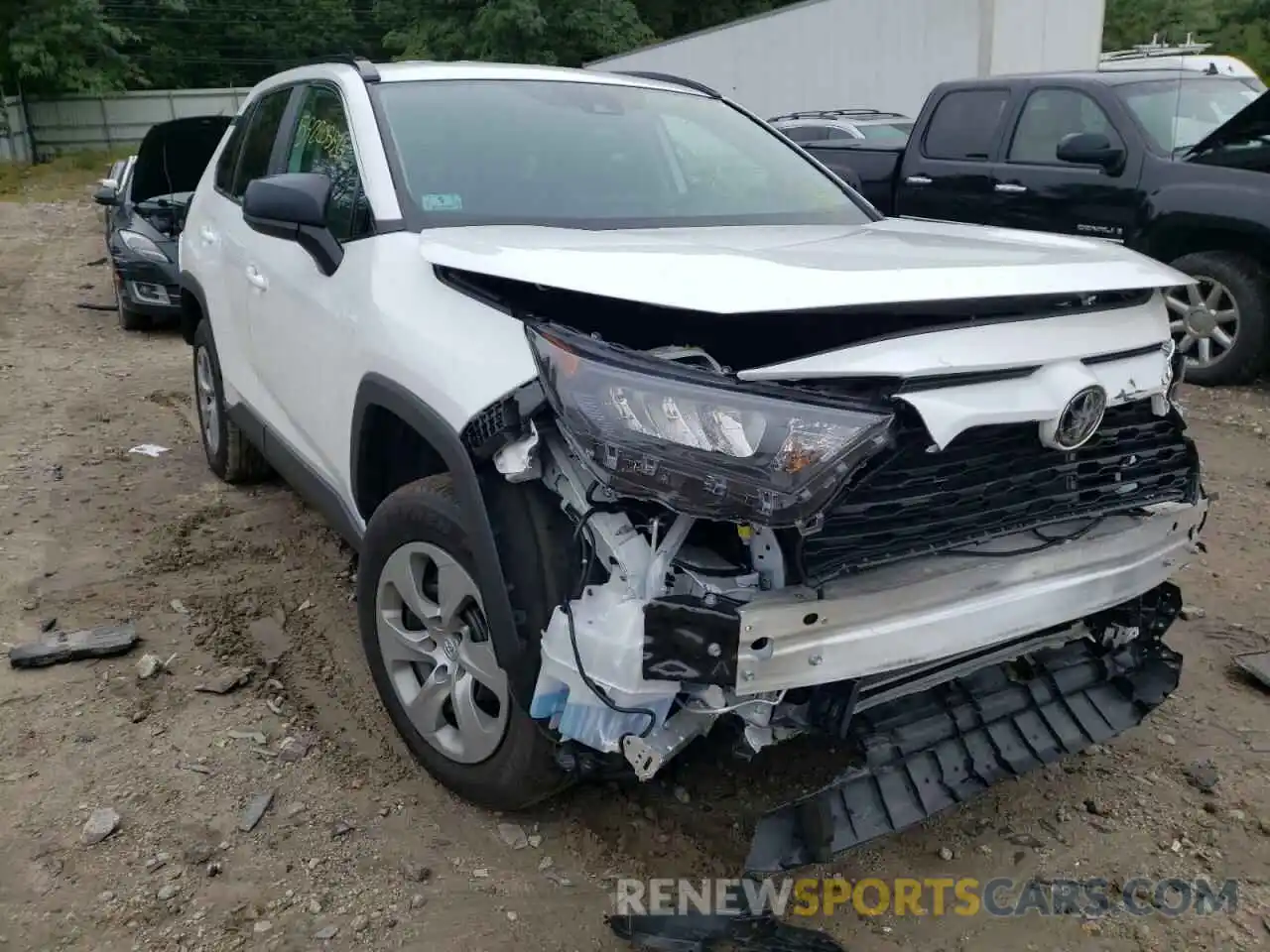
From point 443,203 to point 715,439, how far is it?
1.42 m

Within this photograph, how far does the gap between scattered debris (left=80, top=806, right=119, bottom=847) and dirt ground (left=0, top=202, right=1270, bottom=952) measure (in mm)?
24

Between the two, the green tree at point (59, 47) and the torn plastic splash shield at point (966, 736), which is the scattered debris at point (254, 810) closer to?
the torn plastic splash shield at point (966, 736)

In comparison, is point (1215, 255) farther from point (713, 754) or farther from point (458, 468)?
point (458, 468)

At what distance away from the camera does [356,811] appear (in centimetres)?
279

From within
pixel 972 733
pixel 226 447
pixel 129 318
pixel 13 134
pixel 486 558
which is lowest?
pixel 129 318

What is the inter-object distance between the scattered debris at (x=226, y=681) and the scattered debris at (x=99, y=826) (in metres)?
0.60

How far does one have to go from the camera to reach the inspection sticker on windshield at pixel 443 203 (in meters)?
2.94

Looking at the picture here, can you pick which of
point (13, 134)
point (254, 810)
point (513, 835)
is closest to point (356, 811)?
point (254, 810)

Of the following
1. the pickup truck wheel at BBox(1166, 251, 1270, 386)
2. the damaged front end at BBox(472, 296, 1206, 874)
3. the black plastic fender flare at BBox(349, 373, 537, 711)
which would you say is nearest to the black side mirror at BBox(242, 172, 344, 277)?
the black plastic fender flare at BBox(349, 373, 537, 711)

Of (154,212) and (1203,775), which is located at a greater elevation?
(154,212)

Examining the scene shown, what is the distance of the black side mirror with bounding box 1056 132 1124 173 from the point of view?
6.64 meters

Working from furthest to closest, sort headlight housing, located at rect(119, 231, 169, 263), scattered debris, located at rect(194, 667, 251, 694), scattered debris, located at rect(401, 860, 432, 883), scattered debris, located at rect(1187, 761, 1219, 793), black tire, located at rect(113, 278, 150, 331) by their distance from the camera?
black tire, located at rect(113, 278, 150, 331) → headlight housing, located at rect(119, 231, 169, 263) → scattered debris, located at rect(194, 667, 251, 694) → scattered debris, located at rect(1187, 761, 1219, 793) → scattered debris, located at rect(401, 860, 432, 883)

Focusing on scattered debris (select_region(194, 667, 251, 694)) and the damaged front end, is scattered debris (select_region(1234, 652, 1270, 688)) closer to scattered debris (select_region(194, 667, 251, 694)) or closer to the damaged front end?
the damaged front end

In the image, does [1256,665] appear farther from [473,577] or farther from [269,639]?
[269,639]
